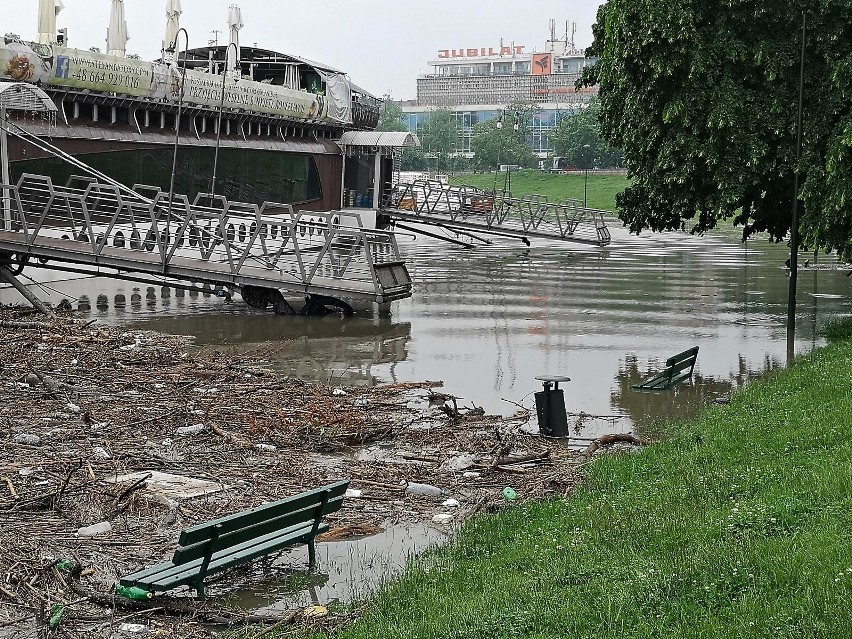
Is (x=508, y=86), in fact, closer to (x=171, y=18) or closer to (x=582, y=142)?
(x=582, y=142)


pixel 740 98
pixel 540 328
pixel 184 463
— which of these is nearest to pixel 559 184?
pixel 540 328

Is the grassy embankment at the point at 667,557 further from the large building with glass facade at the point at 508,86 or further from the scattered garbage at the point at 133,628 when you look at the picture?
the large building with glass facade at the point at 508,86

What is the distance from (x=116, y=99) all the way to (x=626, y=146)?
1834 cm

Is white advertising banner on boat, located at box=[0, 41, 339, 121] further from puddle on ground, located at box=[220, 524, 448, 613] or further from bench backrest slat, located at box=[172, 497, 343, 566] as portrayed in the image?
bench backrest slat, located at box=[172, 497, 343, 566]

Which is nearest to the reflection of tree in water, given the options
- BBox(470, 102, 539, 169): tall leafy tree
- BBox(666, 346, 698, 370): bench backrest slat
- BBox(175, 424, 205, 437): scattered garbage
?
BBox(666, 346, 698, 370): bench backrest slat

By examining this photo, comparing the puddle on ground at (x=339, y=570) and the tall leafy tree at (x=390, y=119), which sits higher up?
the tall leafy tree at (x=390, y=119)

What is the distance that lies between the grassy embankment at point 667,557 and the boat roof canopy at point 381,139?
136ft

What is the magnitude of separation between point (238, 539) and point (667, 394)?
10.4 m

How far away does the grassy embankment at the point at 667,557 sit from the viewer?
22.5 feet

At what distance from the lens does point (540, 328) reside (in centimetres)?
2522

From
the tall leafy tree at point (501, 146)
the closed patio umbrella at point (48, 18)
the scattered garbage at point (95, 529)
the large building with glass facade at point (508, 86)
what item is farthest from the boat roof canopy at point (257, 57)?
the large building with glass facade at point (508, 86)

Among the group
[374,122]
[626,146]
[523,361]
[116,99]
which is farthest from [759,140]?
[374,122]

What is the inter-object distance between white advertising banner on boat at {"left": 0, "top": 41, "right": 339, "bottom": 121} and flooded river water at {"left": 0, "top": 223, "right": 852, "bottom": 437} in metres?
6.05

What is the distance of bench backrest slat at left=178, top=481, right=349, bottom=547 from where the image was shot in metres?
7.98
